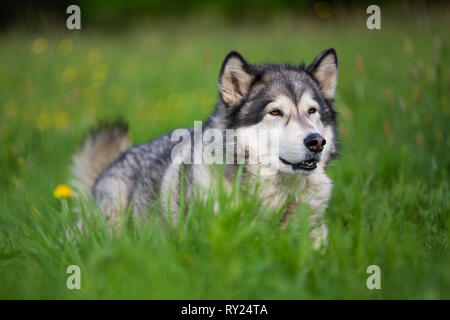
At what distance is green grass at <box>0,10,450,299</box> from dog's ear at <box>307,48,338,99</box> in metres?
0.88

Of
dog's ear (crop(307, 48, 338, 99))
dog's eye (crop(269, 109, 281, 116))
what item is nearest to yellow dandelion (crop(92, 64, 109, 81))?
dog's ear (crop(307, 48, 338, 99))

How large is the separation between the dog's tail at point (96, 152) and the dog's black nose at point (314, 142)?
241 centimetres

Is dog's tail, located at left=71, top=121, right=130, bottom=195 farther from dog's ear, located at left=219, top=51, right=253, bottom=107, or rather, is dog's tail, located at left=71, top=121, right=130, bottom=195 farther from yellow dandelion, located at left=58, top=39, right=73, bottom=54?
yellow dandelion, located at left=58, top=39, right=73, bottom=54

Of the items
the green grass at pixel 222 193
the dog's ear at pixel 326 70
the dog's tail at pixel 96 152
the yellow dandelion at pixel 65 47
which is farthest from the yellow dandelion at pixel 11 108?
the dog's ear at pixel 326 70

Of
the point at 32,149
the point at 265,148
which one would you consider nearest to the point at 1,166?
the point at 32,149

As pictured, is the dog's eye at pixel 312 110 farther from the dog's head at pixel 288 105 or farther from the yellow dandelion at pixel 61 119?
the yellow dandelion at pixel 61 119

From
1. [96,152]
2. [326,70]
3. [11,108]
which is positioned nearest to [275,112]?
[326,70]

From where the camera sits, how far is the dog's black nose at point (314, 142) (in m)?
2.80

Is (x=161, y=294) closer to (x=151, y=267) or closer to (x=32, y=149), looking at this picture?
(x=151, y=267)

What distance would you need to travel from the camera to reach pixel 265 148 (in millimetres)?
3029

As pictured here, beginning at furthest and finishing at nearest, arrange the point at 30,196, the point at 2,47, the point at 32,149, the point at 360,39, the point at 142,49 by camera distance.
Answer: the point at 142,49 < the point at 2,47 < the point at 360,39 < the point at 32,149 < the point at 30,196

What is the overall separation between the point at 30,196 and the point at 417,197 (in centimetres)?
367
